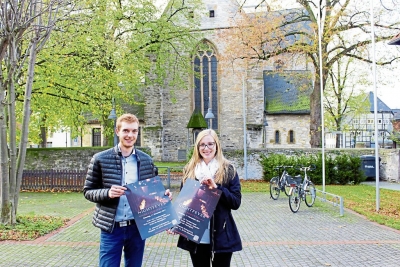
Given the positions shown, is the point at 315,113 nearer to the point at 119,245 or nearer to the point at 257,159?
the point at 257,159

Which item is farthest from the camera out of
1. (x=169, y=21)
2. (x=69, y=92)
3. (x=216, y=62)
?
(x=216, y=62)

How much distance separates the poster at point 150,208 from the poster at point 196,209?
88mm

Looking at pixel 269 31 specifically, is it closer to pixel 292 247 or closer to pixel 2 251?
pixel 292 247

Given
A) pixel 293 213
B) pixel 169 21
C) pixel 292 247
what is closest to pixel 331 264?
pixel 292 247

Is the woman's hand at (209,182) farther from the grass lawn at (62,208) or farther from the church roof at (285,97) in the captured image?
the church roof at (285,97)

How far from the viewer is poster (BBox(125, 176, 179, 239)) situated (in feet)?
11.2

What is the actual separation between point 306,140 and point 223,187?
96.8 ft

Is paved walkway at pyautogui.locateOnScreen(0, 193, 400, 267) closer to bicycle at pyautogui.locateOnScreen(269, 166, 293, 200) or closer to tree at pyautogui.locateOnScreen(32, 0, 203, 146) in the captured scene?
bicycle at pyautogui.locateOnScreen(269, 166, 293, 200)

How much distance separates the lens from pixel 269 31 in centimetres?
2069

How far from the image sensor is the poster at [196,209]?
11.2 ft

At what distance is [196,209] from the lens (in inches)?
136

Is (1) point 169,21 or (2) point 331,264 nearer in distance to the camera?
(2) point 331,264

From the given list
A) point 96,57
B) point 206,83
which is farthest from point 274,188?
point 206,83

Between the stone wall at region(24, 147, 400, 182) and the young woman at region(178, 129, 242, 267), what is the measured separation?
17.4 meters
